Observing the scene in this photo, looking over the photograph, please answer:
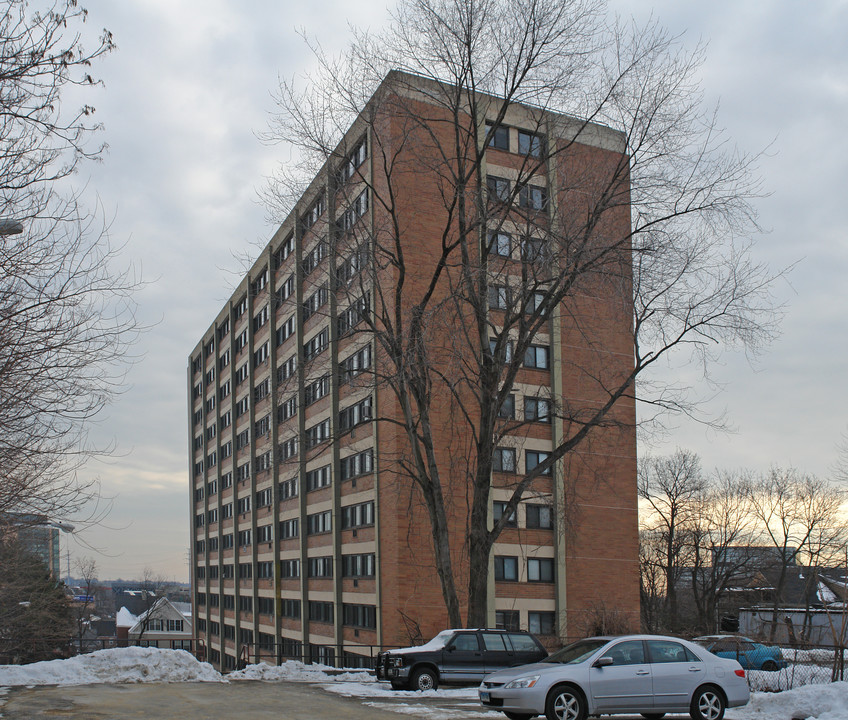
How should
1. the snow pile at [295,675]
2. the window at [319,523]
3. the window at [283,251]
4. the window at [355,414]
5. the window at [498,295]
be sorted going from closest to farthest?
the snow pile at [295,675]
the window at [498,295]
the window at [355,414]
the window at [319,523]
the window at [283,251]

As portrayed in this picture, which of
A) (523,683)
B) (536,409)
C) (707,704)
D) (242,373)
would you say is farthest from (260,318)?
(707,704)

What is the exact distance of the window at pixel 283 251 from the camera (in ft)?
177

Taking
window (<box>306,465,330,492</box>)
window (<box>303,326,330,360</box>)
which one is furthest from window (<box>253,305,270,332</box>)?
Result: window (<box>306,465,330,492</box>)

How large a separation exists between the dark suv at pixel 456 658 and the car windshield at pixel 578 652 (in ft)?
19.0

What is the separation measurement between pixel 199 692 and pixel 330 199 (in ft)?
44.7

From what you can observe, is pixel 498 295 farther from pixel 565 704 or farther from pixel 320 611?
pixel 320 611

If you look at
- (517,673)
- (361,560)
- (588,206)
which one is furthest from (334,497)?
(517,673)

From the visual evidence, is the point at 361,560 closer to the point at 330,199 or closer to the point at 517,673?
the point at 330,199

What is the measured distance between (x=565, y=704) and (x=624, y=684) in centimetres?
99

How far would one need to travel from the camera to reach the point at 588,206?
72.6 ft

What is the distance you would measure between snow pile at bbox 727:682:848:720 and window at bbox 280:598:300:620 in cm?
3717

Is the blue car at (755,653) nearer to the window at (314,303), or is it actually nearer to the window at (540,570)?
the window at (540,570)

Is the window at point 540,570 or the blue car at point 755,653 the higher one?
the window at point 540,570

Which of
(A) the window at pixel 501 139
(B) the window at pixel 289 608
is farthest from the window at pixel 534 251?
(B) the window at pixel 289 608
